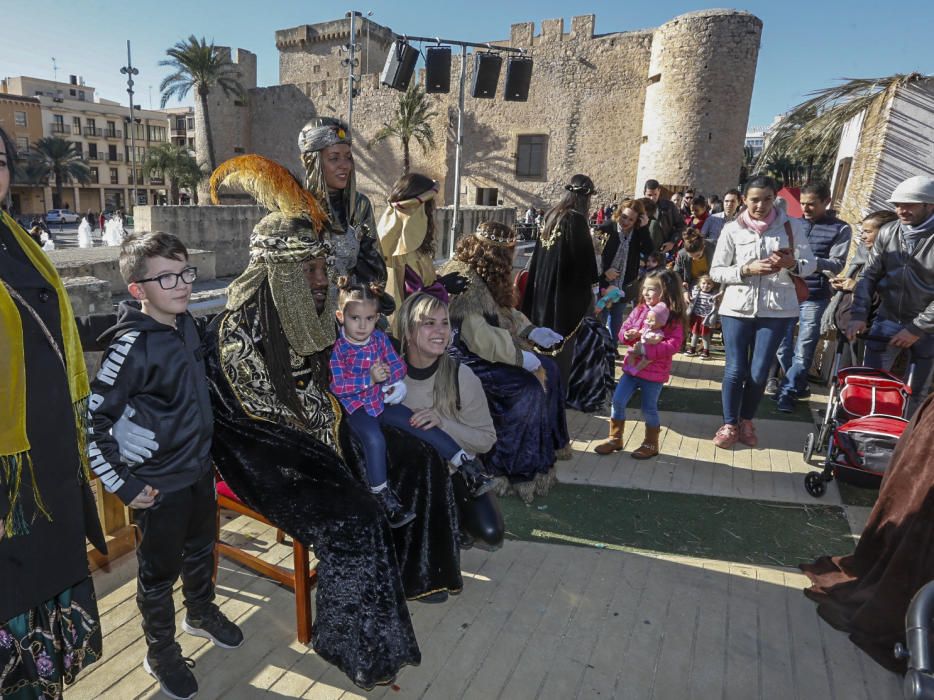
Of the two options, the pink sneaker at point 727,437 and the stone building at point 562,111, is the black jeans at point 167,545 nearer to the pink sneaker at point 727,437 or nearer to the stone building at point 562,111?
the pink sneaker at point 727,437

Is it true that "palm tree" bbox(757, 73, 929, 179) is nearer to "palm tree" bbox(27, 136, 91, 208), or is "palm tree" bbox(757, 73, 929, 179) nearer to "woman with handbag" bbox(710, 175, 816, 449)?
"woman with handbag" bbox(710, 175, 816, 449)

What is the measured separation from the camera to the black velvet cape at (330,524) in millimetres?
2354

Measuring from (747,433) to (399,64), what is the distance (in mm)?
7491

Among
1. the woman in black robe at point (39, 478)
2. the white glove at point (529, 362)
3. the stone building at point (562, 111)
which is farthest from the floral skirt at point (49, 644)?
the stone building at point (562, 111)

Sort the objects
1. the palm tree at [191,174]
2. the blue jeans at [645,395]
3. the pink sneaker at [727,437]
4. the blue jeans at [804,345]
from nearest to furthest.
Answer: the blue jeans at [645,395], the pink sneaker at [727,437], the blue jeans at [804,345], the palm tree at [191,174]

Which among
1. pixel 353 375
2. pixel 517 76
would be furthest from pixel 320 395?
pixel 517 76

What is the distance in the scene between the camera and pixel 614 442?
4914 millimetres

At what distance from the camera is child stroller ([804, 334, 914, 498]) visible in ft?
12.8

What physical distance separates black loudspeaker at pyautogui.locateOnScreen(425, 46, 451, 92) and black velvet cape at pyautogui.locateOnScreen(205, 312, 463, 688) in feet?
28.6

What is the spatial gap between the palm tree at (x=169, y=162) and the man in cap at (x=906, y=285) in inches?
1633

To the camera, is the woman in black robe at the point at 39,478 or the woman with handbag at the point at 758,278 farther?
the woman with handbag at the point at 758,278

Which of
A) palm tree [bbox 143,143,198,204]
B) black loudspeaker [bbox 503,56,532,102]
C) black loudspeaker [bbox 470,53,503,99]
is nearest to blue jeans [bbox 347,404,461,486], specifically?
black loudspeaker [bbox 470,53,503,99]

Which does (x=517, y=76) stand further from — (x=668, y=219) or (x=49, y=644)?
(x=49, y=644)

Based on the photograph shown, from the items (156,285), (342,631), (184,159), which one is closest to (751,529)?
(342,631)
